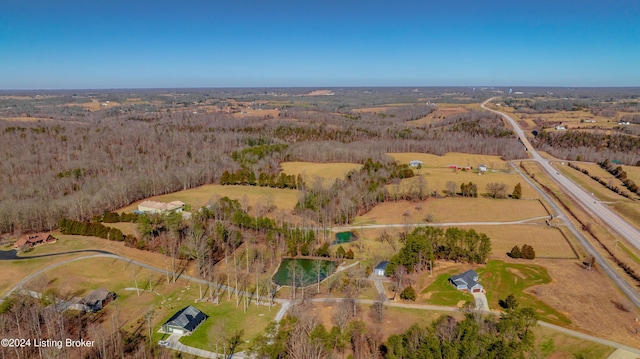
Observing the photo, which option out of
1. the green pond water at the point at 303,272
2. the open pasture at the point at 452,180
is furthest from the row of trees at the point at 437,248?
the open pasture at the point at 452,180

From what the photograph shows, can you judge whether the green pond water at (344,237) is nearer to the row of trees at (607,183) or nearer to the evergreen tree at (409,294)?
the evergreen tree at (409,294)

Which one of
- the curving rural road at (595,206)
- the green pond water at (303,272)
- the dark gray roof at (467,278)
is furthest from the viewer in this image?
the curving rural road at (595,206)

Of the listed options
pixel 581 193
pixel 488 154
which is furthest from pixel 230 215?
pixel 488 154

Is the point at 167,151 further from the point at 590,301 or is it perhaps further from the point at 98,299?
the point at 590,301

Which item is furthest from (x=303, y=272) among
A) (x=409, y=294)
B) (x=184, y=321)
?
(x=184, y=321)

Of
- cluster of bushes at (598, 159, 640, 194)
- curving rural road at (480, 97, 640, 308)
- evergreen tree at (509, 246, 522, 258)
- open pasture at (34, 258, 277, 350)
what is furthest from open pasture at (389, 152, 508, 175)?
open pasture at (34, 258, 277, 350)

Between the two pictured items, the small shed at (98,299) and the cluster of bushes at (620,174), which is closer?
the small shed at (98,299)

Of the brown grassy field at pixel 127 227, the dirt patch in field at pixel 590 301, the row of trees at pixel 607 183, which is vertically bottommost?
the brown grassy field at pixel 127 227
